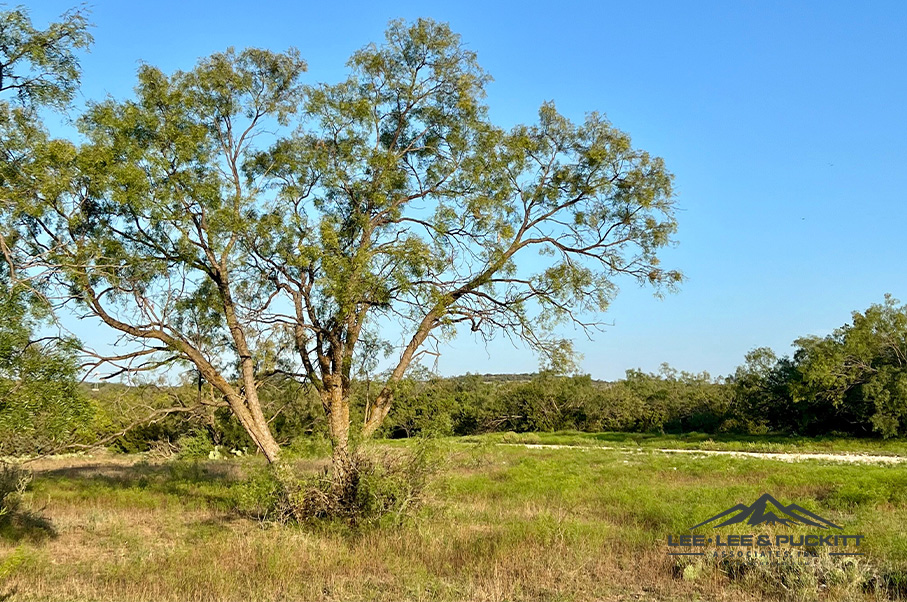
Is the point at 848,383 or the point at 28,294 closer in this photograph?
the point at 28,294

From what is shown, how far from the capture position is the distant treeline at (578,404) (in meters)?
11.7

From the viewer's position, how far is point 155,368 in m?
12.4

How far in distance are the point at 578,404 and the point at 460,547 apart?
49.0 meters

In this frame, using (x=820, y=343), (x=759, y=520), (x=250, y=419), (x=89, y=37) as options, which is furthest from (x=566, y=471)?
(x=820, y=343)

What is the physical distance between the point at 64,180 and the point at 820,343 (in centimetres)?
4061

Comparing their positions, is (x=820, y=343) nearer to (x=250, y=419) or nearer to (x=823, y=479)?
(x=823, y=479)

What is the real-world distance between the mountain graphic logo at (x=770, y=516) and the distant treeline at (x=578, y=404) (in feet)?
13.0

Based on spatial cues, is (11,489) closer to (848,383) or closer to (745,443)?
(745,443)

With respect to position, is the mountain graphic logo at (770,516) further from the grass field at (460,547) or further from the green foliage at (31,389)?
the green foliage at (31,389)

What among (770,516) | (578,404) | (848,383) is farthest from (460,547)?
(578,404)

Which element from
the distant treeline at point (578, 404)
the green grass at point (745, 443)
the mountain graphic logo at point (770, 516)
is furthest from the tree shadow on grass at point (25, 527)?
the green grass at point (745, 443)

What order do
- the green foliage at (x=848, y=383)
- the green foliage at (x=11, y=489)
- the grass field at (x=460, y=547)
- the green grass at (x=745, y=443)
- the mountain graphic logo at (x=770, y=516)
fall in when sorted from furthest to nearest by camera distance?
the green foliage at (x=848, y=383), the green grass at (x=745, y=443), the green foliage at (x=11, y=489), the mountain graphic logo at (x=770, y=516), the grass field at (x=460, y=547)

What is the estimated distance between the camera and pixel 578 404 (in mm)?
56875

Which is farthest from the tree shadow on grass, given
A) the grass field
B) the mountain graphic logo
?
the mountain graphic logo
